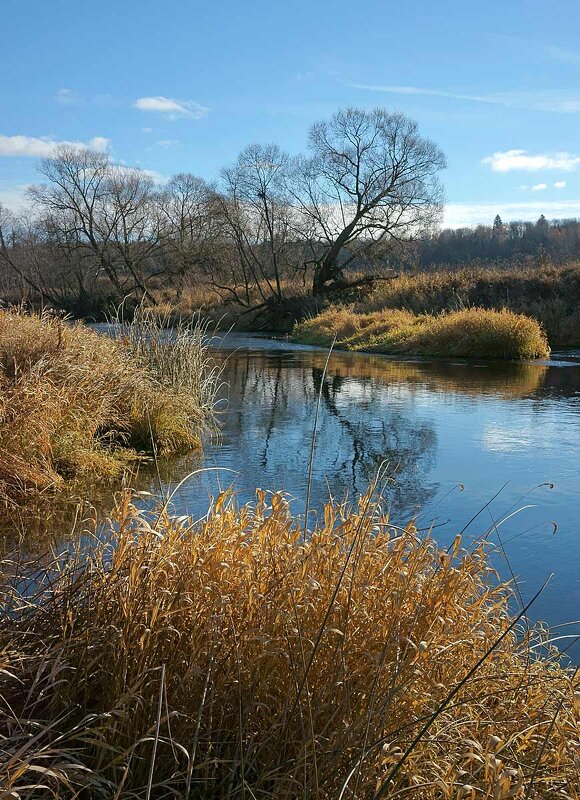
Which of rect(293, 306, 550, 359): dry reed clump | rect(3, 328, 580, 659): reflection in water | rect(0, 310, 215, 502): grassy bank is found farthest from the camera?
rect(293, 306, 550, 359): dry reed clump

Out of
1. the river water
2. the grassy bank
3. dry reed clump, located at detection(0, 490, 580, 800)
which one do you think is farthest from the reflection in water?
dry reed clump, located at detection(0, 490, 580, 800)

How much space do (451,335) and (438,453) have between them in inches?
586

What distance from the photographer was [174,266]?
52688 mm

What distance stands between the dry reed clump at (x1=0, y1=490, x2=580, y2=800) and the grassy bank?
3849 mm

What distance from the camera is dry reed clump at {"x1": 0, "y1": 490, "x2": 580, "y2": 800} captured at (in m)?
2.47

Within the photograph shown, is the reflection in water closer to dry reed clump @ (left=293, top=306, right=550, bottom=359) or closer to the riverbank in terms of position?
dry reed clump @ (left=293, top=306, right=550, bottom=359)

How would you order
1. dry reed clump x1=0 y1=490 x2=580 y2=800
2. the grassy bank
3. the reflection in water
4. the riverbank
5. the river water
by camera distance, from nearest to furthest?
dry reed clump x1=0 y1=490 x2=580 y2=800, the river water, the reflection in water, the grassy bank, the riverbank

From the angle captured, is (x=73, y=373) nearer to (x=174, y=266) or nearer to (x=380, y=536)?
(x=380, y=536)

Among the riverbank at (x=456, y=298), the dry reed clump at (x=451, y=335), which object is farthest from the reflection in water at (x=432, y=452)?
the riverbank at (x=456, y=298)

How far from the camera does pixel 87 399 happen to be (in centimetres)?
897

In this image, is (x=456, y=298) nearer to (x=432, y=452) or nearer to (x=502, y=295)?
(x=502, y=295)

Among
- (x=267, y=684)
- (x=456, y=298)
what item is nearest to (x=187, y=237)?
(x=456, y=298)

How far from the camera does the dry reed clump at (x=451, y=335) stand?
22547 millimetres

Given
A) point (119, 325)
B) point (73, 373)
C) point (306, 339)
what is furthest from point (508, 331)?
point (73, 373)
